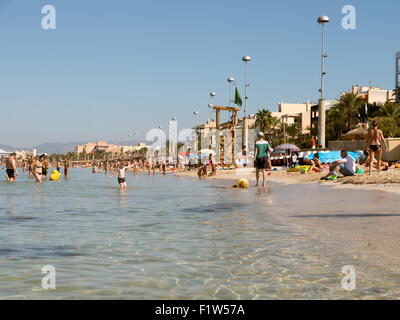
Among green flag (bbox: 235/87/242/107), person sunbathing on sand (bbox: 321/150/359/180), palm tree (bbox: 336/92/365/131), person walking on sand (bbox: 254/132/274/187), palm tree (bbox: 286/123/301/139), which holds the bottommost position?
person sunbathing on sand (bbox: 321/150/359/180)

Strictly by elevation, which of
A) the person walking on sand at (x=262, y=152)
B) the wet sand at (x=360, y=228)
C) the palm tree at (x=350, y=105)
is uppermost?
the palm tree at (x=350, y=105)

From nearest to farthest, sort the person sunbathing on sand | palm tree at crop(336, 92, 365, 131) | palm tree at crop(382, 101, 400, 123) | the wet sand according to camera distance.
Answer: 1. the wet sand
2. the person sunbathing on sand
3. palm tree at crop(382, 101, 400, 123)
4. palm tree at crop(336, 92, 365, 131)

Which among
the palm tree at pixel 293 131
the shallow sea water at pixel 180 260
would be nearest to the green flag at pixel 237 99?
the shallow sea water at pixel 180 260

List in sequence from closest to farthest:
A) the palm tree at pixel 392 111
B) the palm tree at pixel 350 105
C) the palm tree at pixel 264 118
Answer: the palm tree at pixel 392 111
the palm tree at pixel 350 105
the palm tree at pixel 264 118

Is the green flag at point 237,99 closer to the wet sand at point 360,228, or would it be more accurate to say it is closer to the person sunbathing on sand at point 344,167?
the person sunbathing on sand at point 344,167

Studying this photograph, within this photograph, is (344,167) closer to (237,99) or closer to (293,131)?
(237,99)

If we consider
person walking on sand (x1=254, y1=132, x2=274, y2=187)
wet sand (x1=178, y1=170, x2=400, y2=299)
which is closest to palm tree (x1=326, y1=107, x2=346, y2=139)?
person walking on sand (x1=254, y1=132, x2=274, y2=187)

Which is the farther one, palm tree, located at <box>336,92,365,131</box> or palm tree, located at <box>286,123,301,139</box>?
palm tree, located at <box>286,123,301,139</box>

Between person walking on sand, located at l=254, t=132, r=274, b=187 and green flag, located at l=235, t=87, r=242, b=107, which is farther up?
green flag, located at l=235, t=87, r=242, b=107

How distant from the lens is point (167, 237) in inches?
261

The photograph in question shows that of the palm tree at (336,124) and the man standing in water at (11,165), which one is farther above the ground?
the palm tree at (336,124)

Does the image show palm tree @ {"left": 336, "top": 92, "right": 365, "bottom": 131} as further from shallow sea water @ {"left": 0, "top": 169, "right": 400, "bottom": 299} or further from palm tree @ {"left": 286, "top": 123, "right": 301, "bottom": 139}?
shallow sea water @ {"left": 0, "top": 169, "right": 400, "bottom": 299}

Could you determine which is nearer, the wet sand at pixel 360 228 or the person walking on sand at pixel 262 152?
the wet sand at pixel 360 228
